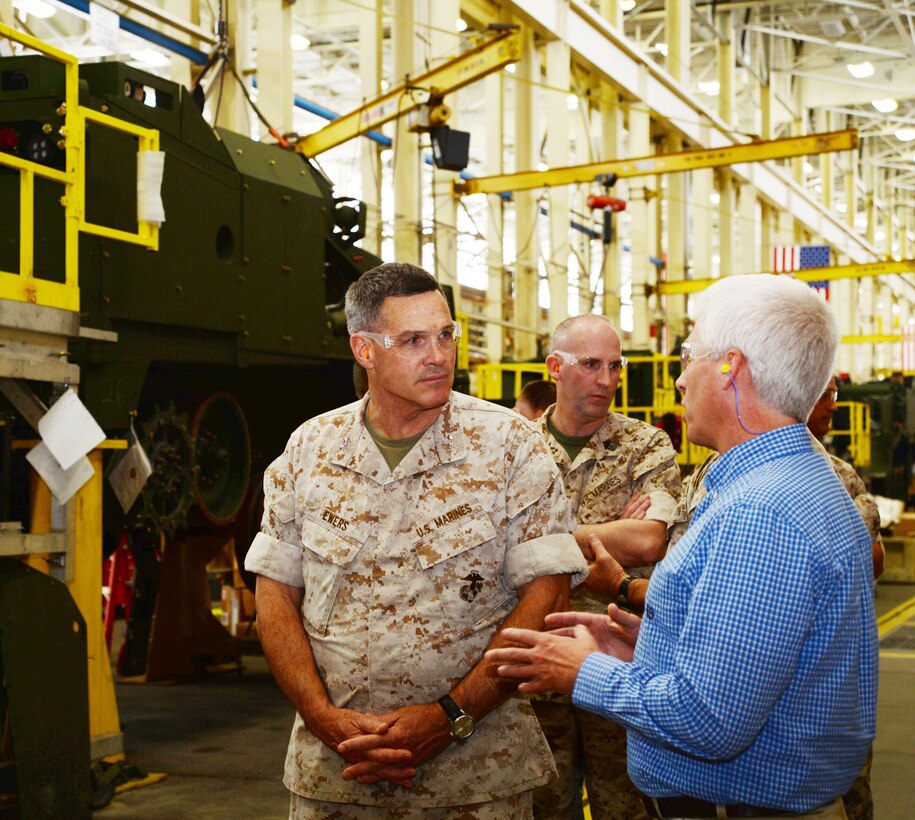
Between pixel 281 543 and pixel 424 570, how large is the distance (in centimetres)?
39

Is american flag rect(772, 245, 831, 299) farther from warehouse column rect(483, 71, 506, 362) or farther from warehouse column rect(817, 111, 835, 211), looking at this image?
warehouse column rect(817, 111, 835, 211)

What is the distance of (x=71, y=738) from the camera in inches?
207

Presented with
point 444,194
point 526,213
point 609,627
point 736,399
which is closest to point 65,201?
point 609,627

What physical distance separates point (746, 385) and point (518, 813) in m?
1.28

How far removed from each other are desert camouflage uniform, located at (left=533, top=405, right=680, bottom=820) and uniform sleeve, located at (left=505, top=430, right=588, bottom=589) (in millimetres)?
1021

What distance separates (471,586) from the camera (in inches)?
117

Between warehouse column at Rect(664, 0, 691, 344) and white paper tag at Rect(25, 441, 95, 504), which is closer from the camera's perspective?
white paper tag at Rect(25, 441, 95, 504)

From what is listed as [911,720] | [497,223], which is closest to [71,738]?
[911,720]

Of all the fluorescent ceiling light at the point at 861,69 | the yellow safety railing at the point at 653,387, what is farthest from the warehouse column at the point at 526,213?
the fluorescent ceiling light at the point at 861,69

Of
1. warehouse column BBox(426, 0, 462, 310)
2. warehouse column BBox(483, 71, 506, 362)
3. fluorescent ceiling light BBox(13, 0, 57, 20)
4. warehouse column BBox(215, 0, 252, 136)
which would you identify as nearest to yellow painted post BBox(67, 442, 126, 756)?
warehouse column BBox(215, 0, 252, 136)

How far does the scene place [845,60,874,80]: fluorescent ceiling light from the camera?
3022 centimetres

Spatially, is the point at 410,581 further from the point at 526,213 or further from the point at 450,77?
the point at 526,213

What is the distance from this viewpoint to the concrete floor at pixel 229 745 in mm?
6023

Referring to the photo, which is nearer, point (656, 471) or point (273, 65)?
point (656, 471)
